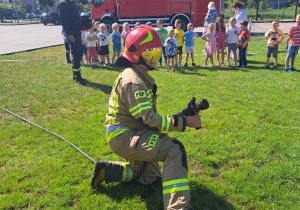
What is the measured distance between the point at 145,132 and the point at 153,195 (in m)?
0.89

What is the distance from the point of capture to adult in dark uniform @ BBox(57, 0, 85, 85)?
7965 millimetres

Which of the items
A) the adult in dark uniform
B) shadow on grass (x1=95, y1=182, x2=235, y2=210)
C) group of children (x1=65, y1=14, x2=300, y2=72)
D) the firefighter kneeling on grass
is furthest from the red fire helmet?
group of children (x1=65, y1=14, x2=300, y2=72)

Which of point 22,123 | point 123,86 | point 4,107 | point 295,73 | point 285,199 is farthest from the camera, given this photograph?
point 295,73

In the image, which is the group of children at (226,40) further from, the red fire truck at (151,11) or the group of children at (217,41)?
the red fire truck at (151,11)

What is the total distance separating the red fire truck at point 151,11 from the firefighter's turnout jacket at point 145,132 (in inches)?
807

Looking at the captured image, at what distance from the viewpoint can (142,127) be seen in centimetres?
333

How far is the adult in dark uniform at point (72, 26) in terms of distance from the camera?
26.1ft

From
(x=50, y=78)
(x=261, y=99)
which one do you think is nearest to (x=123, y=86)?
(x=261, y=99)

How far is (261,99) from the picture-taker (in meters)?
6.79

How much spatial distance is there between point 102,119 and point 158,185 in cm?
264

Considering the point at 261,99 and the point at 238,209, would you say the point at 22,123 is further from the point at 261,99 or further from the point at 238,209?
the point at 261,99

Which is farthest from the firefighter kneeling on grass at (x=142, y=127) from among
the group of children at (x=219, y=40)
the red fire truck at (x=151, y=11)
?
the red fire truck at (x=151, y=11)

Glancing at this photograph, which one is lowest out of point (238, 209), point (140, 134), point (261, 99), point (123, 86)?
point (238, 209)

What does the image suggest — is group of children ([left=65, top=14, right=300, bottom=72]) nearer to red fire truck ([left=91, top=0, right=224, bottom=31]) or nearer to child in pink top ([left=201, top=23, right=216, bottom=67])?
child in pink top ([left=201, top=23, right=216, bottom=67])
